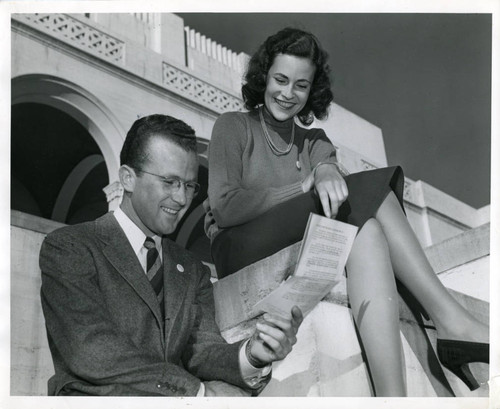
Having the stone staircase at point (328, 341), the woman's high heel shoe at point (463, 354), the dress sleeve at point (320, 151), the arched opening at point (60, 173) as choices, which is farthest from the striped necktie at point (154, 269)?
the arched opening at point (60, 173)

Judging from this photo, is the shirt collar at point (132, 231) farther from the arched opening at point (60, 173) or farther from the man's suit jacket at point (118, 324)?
the arched opening at point (60, 173)

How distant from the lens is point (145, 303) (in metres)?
1.91

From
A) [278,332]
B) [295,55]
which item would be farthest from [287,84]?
[278,332]

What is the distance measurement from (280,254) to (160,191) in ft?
1.51

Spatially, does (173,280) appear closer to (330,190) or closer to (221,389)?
(221,389)

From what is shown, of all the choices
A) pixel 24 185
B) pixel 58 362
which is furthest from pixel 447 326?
pixel 24 185

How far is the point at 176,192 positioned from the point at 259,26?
108cm

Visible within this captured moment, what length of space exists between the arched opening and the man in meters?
4.80

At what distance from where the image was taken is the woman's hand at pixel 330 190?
2.02 meters

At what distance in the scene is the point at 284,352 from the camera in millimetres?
1728

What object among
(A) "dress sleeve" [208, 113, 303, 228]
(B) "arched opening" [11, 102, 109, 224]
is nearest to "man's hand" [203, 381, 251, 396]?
(A) "dress sleeve" [208, 113, 303, 228]

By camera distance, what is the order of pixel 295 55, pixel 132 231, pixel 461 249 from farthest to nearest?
pixel 461 249 < pixel 295 55 < pixel 132 231

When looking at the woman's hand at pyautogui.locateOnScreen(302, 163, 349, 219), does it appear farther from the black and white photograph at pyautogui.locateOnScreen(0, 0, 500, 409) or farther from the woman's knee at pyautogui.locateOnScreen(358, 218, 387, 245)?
the woman's knee at pyautogui.locateOnScreen(358, 218, 387, 245)

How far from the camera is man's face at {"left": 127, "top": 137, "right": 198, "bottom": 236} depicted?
2.08 m
